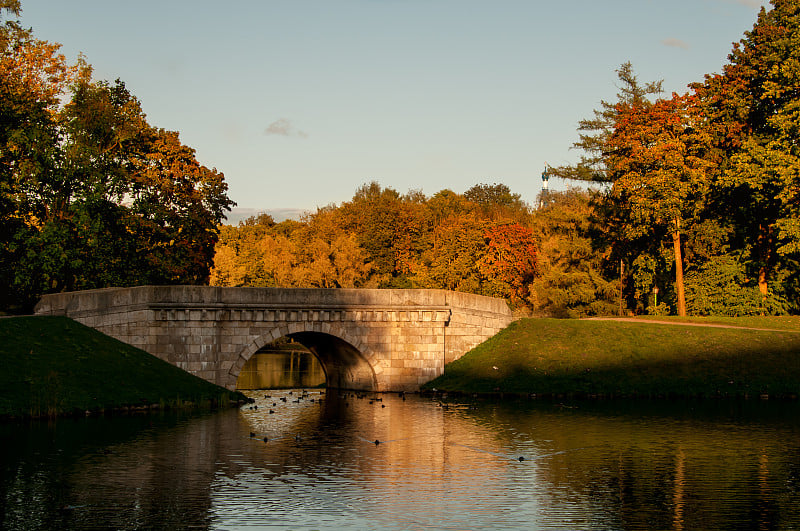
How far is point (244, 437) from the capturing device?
3212 centimetres

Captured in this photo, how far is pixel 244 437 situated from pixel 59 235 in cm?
2250

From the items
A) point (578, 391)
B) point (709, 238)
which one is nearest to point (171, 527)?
point (578, 391)

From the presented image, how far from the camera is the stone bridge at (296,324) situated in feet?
140

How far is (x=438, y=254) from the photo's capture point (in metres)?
88.8

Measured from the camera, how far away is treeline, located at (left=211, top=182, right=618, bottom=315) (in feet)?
257

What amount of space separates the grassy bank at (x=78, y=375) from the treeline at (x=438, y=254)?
136ft

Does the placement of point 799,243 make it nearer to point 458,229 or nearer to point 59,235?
point 458,229

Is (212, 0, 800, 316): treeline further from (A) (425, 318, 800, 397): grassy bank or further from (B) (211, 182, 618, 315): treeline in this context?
(A) (425, 318, 800, 397): grassy bank

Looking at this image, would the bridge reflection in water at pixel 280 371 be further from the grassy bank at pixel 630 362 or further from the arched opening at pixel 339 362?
the grassy bank at pixel 630 362

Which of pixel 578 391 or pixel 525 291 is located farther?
pixel 525 291

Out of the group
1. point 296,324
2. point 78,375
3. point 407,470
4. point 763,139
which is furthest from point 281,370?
point 407,470

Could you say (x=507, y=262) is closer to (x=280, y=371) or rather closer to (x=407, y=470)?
(x=280, y=371)

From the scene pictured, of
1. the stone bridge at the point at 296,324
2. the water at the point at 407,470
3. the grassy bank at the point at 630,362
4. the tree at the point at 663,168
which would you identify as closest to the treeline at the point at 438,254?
the tree at the point at 663,168

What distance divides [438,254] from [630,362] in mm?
40769
